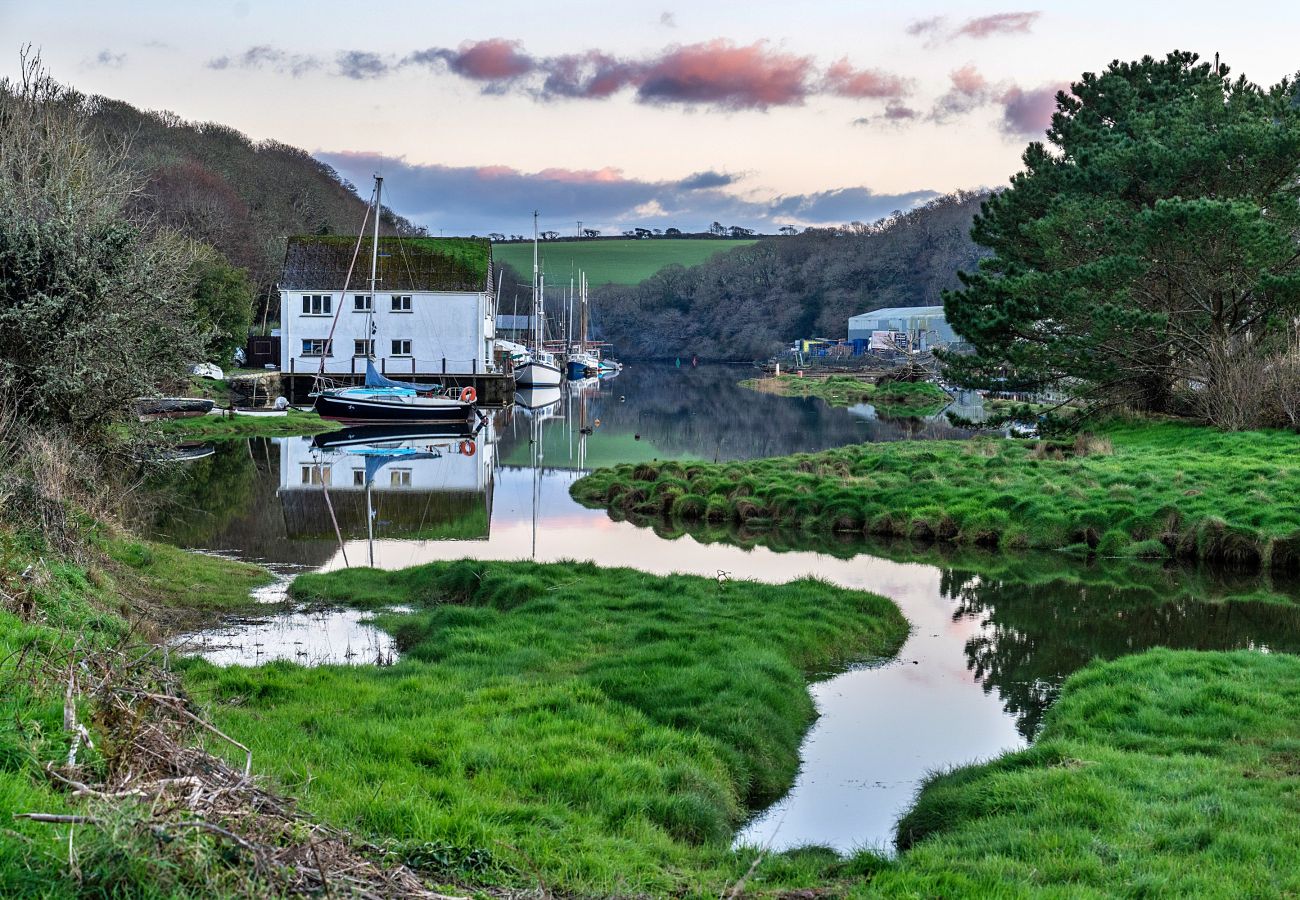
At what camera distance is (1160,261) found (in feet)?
109

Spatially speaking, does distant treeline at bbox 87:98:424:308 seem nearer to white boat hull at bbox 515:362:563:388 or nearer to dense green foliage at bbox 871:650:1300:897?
white boat hull at bbox 515:362:563:388

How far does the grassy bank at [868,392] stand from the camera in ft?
231

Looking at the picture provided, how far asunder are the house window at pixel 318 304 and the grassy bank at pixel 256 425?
45.1 ft

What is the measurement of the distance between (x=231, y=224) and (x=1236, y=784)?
80.2 metres

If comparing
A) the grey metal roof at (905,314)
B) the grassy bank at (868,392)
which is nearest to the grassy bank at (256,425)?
the grassy bank at (868,392)

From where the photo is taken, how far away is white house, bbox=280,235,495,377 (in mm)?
65188

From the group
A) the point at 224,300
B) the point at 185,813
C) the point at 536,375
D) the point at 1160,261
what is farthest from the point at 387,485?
the point at 536,375

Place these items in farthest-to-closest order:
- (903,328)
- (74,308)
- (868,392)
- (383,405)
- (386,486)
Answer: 1. (903,328)
2. (868,392)
3. (383,405)
4. (386,486)
5. (74,308)

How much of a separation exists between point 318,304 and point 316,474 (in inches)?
1347

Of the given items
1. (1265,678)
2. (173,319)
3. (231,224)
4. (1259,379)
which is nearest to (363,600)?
(173,319)

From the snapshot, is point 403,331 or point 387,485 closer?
point 387,485

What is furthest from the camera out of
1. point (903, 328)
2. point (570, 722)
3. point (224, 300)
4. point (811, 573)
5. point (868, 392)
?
point (903, 328)

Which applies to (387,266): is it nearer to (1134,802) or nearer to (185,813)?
(1134,802)

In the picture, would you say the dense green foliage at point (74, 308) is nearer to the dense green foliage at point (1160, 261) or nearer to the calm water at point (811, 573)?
the calm water at point (811, 573)
